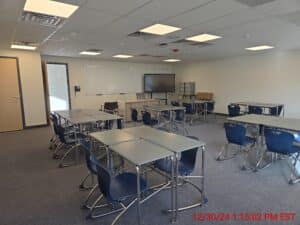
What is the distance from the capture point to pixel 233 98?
873 centimetres

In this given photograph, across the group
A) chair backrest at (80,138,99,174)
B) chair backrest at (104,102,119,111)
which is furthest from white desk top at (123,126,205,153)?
chair backrest at (104,102,119,111)

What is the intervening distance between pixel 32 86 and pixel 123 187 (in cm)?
618

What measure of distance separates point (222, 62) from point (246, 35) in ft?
15.0

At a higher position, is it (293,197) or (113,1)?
(113,1)

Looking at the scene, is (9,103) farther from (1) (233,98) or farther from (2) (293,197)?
(1) (233,98)

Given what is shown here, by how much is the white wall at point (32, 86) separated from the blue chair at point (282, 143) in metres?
6.78

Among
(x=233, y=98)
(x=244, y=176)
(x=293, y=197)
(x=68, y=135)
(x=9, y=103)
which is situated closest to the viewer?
(x=293, y=197)

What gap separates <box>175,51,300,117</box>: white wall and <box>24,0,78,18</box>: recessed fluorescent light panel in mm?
6991

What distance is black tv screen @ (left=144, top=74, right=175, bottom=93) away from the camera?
10180 mm

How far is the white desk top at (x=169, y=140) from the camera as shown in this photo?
7.83ft

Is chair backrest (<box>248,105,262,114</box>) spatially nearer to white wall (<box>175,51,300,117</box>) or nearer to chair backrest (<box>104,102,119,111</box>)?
white wall (<box>175,51,300,117</box>)

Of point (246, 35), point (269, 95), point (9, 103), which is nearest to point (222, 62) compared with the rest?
point (269, 95)

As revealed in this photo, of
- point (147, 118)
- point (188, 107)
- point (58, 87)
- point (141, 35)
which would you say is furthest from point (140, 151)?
point (58, 87)

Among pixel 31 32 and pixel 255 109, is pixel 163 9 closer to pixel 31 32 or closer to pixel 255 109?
pixel 31 32
